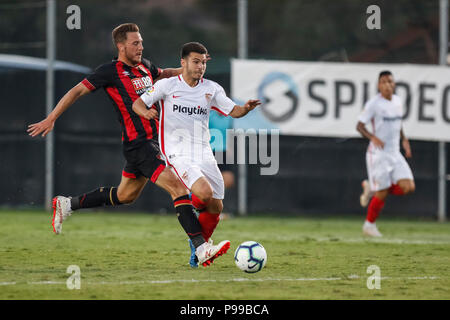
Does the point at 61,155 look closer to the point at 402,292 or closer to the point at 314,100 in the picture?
the point at 314,100

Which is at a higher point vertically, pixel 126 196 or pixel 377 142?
pixel 377 142

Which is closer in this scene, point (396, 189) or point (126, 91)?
point (126, 91)

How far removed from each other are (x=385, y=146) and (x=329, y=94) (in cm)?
296

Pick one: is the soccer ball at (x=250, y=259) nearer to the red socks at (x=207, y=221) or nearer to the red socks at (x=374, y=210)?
the red socks at (x=207, y=221)

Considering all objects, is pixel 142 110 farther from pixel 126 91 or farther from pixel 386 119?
pixel 386 119

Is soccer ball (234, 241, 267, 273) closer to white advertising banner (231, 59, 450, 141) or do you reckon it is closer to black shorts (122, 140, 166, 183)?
black shorts (122, 140, 166, 183)

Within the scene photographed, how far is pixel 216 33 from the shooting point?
1521 centimetres

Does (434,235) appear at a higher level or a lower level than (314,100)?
lower

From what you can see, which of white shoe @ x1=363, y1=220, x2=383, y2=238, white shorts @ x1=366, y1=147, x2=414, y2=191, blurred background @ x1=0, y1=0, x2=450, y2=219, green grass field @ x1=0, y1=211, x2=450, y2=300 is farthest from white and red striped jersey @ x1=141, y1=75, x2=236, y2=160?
blurred background @ x1=0, y1=0, x2=450, y2=219

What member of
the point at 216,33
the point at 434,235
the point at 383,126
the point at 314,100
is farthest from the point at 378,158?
the point at 216,33

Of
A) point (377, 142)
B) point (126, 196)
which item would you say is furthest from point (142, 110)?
point (377, 142)

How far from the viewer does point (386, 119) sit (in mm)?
11422

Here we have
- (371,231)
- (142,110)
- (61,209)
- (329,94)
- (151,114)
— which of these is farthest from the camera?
(329,94)
